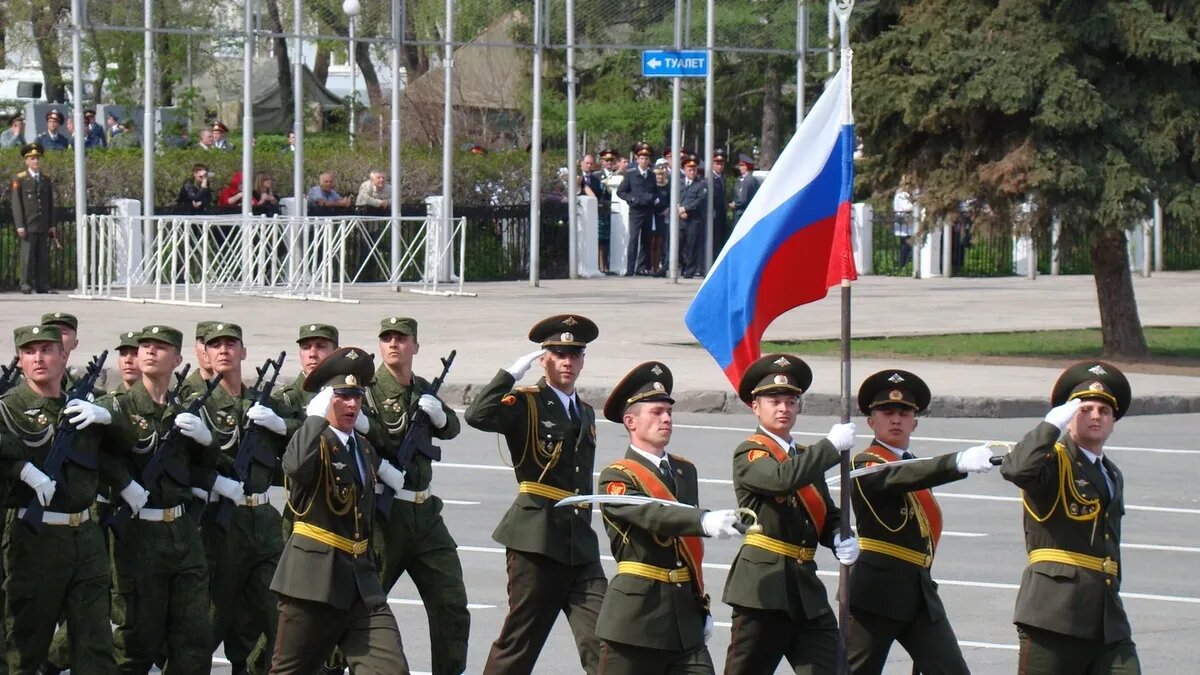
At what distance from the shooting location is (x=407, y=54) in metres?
48.9

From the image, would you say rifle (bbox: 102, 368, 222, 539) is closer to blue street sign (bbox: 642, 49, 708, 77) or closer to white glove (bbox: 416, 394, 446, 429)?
white glove (bbox: 416, 394, 446, 429)

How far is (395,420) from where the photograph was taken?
9891mm

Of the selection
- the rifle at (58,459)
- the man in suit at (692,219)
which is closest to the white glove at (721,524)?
the rifle at (58,459)

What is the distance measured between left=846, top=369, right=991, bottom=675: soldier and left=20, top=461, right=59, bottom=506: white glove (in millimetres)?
3230

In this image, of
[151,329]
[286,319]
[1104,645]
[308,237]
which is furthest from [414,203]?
[1104,645]

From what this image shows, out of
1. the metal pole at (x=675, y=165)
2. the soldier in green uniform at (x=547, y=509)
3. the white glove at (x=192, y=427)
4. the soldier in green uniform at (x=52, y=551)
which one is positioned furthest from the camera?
the metal pole at (x=675, y=165)

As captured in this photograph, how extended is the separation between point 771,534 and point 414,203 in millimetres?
25300

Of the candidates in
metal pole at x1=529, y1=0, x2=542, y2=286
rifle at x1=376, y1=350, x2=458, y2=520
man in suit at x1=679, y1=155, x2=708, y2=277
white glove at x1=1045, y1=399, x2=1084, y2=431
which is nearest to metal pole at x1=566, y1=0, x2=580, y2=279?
metal pole at x1=529, y1=0, x2=542, y2=286

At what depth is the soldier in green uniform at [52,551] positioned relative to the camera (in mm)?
8883

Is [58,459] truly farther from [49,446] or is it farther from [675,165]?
[675,165]

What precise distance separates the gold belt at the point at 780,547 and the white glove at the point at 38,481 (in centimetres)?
284

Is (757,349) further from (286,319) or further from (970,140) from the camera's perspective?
(286,319)

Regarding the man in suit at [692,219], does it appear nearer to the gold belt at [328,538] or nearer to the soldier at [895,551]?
the soldier at [895,551]

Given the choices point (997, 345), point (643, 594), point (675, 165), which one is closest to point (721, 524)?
point (643, 594)
